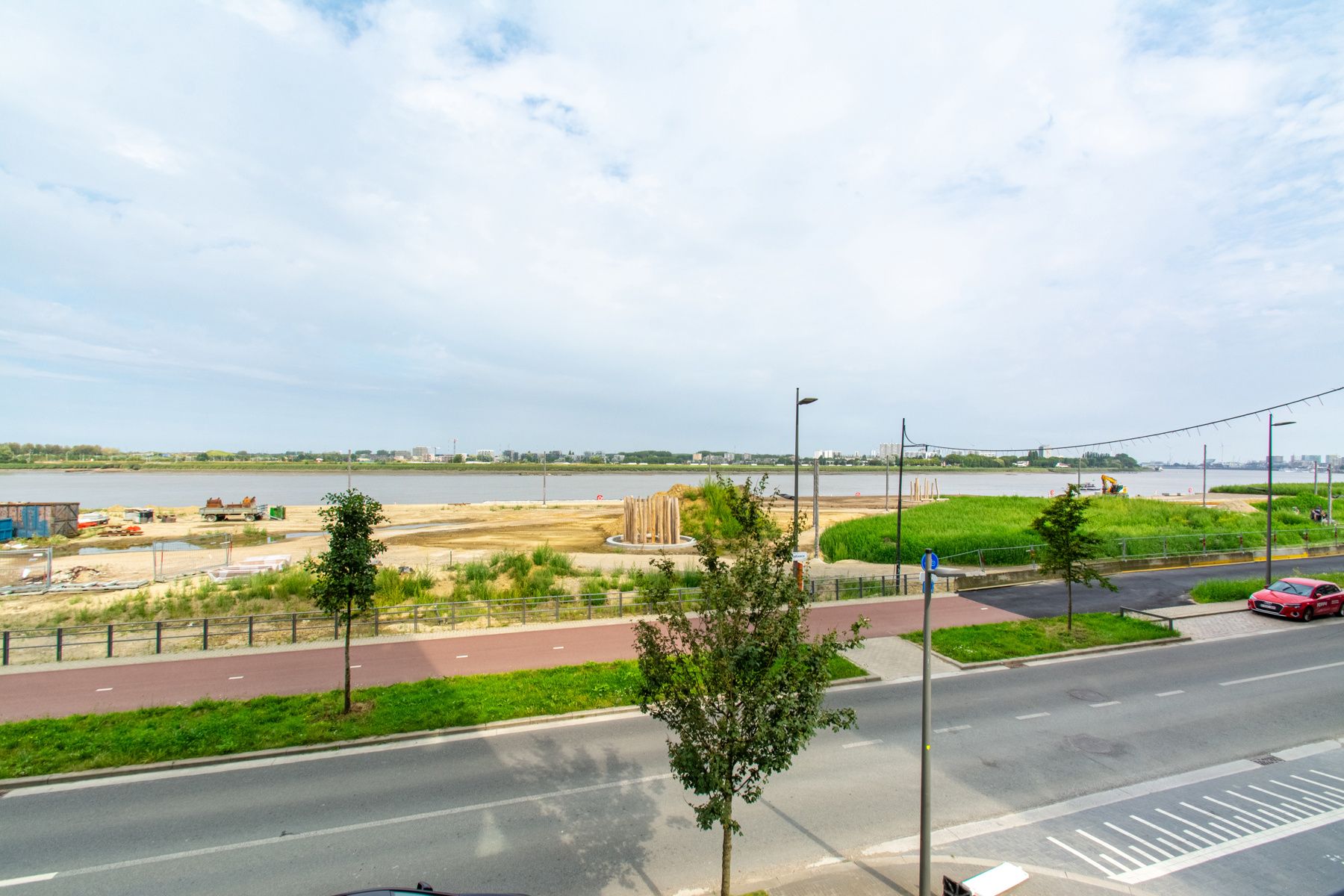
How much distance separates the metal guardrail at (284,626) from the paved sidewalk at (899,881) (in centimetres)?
834

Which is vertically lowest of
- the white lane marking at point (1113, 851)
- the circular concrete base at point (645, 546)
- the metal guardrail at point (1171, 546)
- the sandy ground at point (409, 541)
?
the sandy ground at point (409, 541)

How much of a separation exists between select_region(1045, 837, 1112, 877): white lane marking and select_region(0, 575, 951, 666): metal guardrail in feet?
25.9

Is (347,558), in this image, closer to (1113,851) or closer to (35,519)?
(1113,851)

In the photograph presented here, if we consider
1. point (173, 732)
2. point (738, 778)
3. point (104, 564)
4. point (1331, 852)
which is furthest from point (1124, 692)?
point (104, 564)

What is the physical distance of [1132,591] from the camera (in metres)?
25.4

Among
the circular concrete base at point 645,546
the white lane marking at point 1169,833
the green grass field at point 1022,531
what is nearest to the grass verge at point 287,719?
→ the white lane marking at point 1169,833

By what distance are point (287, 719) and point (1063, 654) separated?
19.4 meters

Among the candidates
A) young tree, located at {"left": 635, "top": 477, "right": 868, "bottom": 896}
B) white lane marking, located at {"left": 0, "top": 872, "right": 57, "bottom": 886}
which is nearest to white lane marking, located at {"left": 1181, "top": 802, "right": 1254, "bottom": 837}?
young tree, located at {"left": 635, "top": 477, "right": 868, "bottom": 896}

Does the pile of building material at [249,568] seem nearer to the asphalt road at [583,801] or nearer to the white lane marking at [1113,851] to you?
the asphalt road at [583,801]

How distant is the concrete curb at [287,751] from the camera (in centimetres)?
1002

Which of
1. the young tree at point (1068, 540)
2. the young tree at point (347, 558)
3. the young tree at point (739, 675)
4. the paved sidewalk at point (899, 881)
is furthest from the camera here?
the young tree at point (1068, 540)

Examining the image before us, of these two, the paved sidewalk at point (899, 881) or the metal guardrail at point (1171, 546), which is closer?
the paved sidewalk at point (899, 881)

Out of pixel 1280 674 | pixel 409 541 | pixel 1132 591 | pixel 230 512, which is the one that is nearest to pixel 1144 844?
pixel 1280 674

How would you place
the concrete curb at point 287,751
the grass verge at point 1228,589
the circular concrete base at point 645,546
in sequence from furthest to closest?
1. the circular concrete base at point 645,546
2. the grass verge at point 1228,589
3. the concrete curb at point 287,751
